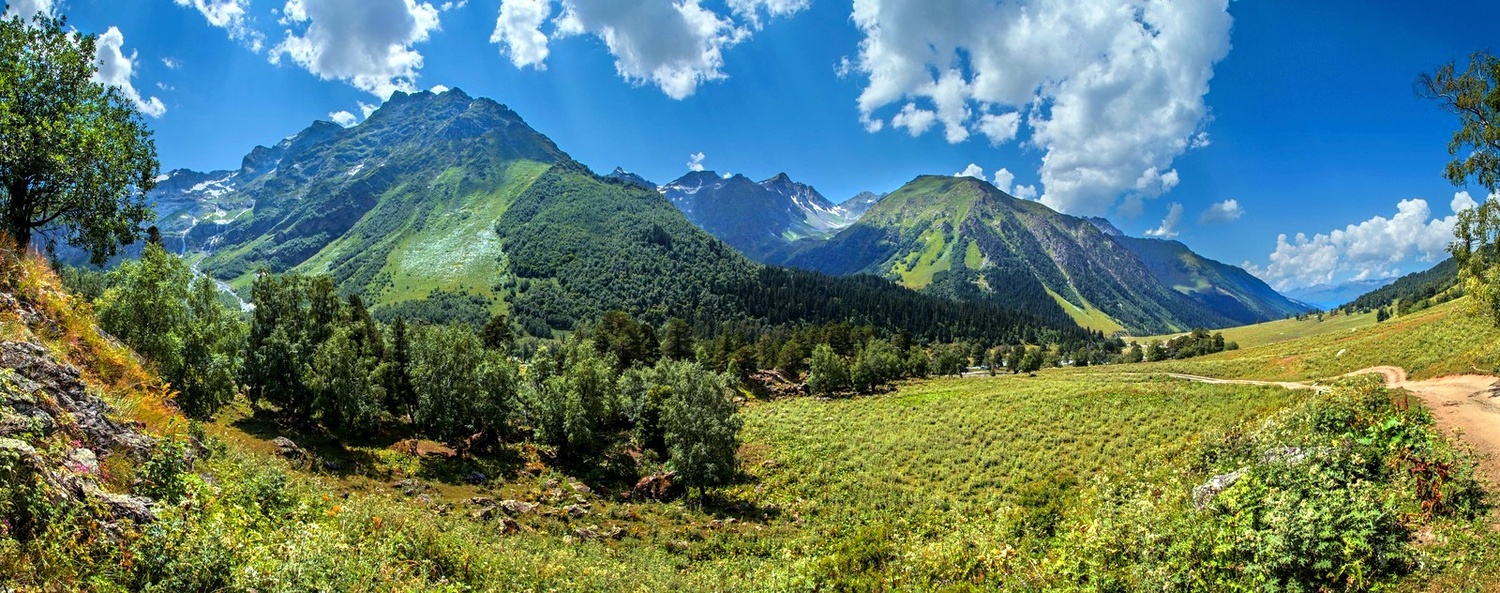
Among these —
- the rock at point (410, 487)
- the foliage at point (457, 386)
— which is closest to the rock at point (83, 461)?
the rock at point (410, 487)

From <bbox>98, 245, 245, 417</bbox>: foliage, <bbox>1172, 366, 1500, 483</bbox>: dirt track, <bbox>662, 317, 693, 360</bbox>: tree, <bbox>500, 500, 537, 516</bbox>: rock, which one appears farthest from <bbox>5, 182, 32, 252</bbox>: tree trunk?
<bbox>662, 317, 693, 360</bbox>: tree

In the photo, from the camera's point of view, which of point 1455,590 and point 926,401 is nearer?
point 1455,590

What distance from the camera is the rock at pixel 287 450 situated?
2998cm

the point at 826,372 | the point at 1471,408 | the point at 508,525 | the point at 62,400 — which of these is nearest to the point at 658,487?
the point at 508,525

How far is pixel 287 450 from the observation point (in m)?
30.4

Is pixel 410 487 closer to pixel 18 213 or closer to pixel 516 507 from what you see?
pixel 516 507

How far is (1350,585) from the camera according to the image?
10.3 meters

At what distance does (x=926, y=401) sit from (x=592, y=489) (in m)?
44.2

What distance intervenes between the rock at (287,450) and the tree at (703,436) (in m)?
20.7

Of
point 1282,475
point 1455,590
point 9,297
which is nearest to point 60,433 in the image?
point 9,297

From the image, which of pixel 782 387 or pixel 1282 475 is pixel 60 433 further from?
pixel 782 387

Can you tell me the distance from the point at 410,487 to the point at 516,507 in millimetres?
6041

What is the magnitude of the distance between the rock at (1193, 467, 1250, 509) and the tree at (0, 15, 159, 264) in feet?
109

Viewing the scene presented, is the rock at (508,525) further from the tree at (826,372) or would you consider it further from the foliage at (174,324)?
the tree at (826,372)
